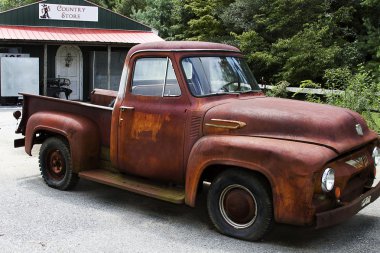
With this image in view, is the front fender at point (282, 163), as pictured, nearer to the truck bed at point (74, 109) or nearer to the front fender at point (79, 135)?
the truck bed at point (74, 109)

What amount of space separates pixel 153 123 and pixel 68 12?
1752cm

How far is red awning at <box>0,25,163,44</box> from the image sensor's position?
19.6 metres

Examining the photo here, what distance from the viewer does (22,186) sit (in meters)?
7.09

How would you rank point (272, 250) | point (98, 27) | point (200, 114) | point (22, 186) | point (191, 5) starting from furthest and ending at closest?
point (191, 5) → point (98, 27) → point (22, 186) → point (200, 114) → point (272, 250)

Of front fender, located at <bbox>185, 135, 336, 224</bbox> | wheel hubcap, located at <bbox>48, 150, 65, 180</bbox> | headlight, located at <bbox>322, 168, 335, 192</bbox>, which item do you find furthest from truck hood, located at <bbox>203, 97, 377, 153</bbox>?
wheel hubcap, located at <bbox>48, 150, 65, 180</bbox>

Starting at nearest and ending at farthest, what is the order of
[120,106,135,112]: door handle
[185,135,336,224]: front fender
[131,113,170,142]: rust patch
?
[185,135,336,224]: front fender, [131,113,170,142]: rust patch, [120,106,135,112]: door handle

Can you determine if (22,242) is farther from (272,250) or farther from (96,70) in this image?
(96,70)

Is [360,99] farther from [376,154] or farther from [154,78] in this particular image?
[154,78]

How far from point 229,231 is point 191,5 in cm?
2495

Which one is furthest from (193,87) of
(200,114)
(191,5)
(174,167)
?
(191,5)

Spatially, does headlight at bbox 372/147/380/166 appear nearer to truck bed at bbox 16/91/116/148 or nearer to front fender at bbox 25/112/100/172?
truck bed at bbox 16/91/116/148

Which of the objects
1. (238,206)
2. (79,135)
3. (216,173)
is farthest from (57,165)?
(238,206)

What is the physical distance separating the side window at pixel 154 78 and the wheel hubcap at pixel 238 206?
1.31 meters

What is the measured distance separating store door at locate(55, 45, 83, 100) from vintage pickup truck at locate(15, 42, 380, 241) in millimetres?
16637
